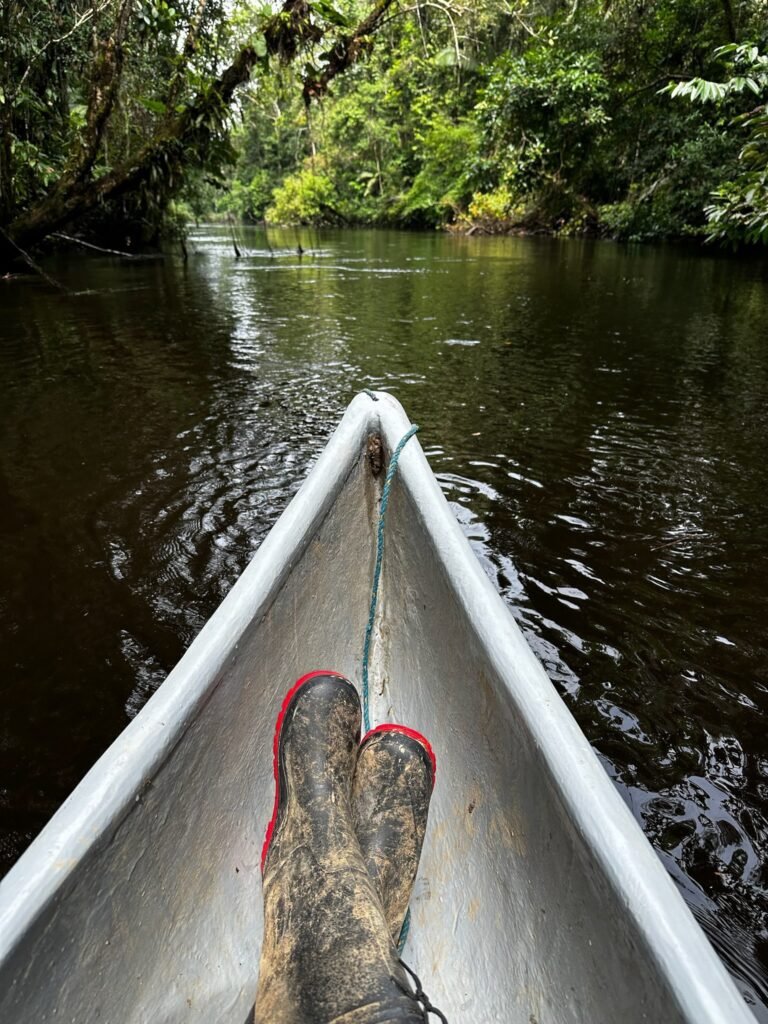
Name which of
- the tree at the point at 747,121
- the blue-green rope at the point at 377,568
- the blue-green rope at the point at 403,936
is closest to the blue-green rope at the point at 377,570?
the blue-green rope at the point at 377,568

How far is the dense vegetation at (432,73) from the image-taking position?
8094 mm

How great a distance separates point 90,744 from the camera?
1822 mm

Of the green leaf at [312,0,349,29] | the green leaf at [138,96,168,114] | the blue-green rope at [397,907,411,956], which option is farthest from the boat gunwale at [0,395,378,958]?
the green leaf at [138,96,168,114]

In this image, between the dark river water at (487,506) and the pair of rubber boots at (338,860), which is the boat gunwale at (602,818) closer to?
the pair of rubber boots at (338,860)

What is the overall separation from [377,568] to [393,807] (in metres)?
0.68

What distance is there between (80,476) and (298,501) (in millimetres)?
2440

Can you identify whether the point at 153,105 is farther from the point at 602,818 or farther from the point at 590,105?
the point at 602,818

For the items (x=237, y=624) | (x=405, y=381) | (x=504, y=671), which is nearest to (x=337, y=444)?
(x=237, y=624)

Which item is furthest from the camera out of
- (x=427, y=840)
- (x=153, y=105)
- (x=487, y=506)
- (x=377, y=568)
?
(x=153, y=105)

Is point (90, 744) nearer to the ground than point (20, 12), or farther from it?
nearer to the ground

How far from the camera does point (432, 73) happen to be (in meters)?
24.9

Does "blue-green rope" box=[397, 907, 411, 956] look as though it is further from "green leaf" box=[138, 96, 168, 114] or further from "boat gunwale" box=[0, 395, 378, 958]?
"green leaf" box=[138, 96, 168, 114]

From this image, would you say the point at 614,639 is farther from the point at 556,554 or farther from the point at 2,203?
the point at 2,203

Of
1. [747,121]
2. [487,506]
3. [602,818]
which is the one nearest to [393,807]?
[602,818]
